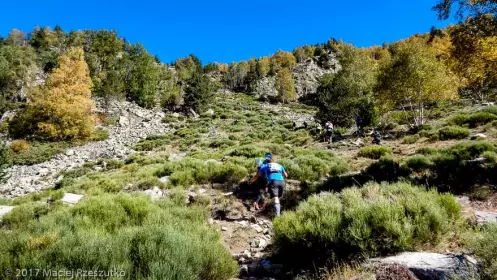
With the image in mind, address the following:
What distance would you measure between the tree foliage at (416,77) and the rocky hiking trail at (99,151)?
2240 cm

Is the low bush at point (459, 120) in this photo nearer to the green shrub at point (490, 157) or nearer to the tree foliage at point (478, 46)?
the tree foliage at point (478, 46)

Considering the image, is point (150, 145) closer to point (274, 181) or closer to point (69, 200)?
point (69, 200)

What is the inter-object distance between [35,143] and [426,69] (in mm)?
34528

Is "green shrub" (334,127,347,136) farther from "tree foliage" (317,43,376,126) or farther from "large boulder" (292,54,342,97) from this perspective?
"large boulder" (292,54,342,97)

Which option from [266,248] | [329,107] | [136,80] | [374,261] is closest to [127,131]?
[136,80]

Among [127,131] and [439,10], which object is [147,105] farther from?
[439,10]

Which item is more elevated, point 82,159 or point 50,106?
point 50,106

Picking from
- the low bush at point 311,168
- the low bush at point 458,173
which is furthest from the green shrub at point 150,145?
the low bush at point 458,173

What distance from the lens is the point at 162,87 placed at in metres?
58.3

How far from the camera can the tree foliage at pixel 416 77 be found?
21672mm

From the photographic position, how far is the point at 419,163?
404 inches

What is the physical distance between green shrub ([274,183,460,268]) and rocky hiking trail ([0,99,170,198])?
1640 cm

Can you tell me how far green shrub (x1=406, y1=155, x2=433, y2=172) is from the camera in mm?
9945

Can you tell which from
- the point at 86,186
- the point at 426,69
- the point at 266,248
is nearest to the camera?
the point at 266,248
